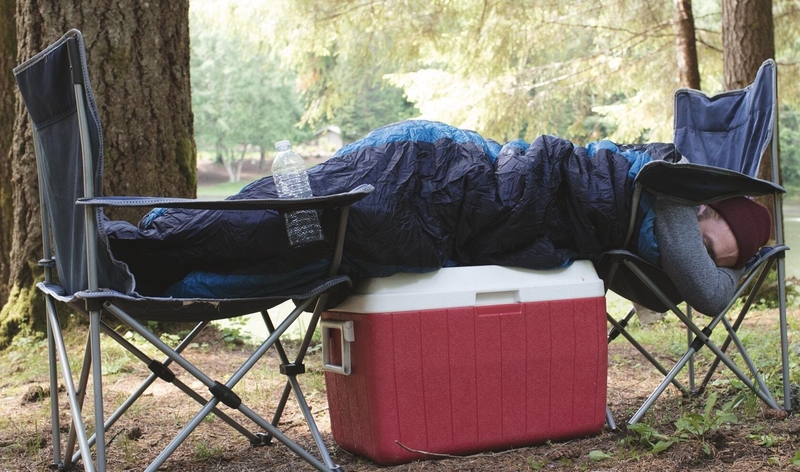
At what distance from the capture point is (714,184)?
8.57 ft

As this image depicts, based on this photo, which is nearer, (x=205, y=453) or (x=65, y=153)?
(x=65, y=153)

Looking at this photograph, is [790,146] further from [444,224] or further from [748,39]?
[444,224]

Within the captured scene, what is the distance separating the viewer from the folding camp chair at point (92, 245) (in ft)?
6.27

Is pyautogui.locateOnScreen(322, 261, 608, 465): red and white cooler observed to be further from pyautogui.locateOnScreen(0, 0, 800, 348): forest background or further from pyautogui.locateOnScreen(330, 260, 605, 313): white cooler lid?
pyautogui.locateOnScreen(0, 0, 800, 348): forest background

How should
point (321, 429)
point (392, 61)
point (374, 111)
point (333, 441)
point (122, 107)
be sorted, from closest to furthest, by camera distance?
point (333, 441)
point (321, 429)
point (122, 107)
point (392, 61)
point (374, 111)

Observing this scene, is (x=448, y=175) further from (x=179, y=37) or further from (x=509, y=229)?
(x=179, y=37)

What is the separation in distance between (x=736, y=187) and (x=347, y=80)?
302 inches

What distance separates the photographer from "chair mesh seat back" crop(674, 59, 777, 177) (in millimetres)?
2906

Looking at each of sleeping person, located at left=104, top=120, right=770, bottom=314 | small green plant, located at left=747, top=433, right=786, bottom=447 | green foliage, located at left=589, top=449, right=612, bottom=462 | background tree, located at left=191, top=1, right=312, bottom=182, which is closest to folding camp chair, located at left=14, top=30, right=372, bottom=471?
sleeping person, located at left=104, top=120, right=770, bottom=314

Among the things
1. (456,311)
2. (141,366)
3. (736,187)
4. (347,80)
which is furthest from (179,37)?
(347,80)

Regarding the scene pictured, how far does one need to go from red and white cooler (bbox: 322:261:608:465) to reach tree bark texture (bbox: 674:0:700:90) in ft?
14.1

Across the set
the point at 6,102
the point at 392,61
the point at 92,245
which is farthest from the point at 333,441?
the point at 392,61

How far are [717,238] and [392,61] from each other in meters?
6.54

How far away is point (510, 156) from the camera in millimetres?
2463
